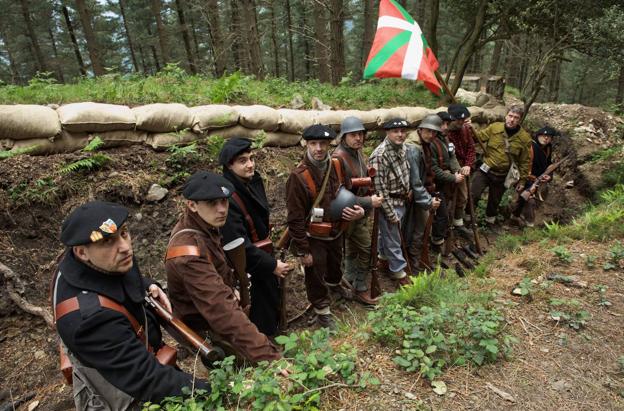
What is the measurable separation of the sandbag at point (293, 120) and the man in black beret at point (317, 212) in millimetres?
2423

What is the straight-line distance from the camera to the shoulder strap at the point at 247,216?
10.5ft

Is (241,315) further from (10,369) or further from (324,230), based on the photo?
(10,369)

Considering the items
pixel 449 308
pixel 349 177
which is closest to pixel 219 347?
pixel 449 308

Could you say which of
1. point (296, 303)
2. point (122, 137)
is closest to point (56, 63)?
point (122, 137)

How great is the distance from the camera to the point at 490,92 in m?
12.1

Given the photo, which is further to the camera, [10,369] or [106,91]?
[106,91]

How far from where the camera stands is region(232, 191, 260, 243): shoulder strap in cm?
321

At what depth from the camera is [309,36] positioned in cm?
1130

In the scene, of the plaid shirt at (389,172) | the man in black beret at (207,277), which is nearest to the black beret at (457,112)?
the plaid shirt at (389,172)

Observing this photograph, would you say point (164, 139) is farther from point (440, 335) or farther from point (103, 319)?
point (440, 335)

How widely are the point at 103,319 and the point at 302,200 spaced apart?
2.43 m

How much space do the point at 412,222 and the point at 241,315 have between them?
3.85 metres

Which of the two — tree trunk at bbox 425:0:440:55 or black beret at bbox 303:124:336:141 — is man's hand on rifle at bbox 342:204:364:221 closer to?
black beret at bbox 303:124:336:141

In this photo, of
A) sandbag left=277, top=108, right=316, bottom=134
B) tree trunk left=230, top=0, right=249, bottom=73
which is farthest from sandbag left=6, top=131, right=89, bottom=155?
tree trunk left=230, top=0, right=249, bottom=73
